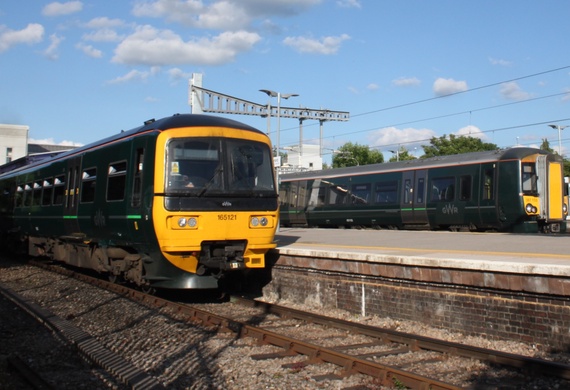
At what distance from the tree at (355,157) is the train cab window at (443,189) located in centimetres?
4664

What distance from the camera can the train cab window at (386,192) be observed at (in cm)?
2200

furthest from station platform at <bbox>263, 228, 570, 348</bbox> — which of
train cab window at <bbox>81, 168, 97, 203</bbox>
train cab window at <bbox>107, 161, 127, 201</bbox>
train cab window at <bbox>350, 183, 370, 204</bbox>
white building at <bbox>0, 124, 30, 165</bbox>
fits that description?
white building at <bbox>0, 124, 30, 165</bbox>

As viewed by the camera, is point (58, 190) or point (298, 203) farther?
point (298, 203)

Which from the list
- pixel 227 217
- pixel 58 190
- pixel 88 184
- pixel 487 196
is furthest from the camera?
pixel 487 196

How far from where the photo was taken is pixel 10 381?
6.13 metres

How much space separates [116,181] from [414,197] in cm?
1255

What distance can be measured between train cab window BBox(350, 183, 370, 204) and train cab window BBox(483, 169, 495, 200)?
5483mm

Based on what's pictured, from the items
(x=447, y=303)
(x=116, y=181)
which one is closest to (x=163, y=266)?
(x=116, y=181)

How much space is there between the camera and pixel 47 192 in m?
15.5

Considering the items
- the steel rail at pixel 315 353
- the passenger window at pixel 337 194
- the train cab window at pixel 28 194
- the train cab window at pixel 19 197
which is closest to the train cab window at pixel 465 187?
the passenger window at pixel 337 194

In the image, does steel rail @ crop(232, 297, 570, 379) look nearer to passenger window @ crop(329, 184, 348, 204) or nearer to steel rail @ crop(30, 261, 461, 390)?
steel rail @ crop(30, 261, 461, 390)

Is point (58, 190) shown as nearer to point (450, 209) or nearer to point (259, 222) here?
point (259, 222)

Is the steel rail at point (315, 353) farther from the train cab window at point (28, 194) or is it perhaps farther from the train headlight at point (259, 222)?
the train cab window at point (28, 194)

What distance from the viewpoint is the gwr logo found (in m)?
19.5
